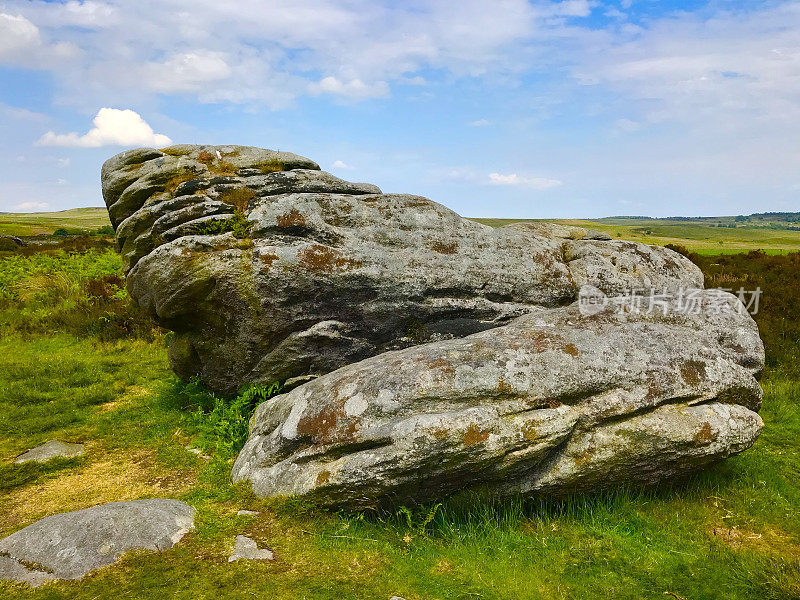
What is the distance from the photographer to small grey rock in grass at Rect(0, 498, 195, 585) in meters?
6.57

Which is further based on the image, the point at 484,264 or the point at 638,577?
the point at 484,264

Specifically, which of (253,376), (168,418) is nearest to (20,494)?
(168,418)

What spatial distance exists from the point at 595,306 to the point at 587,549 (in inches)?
189

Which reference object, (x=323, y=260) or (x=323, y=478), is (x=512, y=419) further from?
(x=323, y=260)

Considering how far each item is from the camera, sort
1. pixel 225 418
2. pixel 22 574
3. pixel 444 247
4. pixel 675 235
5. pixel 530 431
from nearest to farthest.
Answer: pixel 22 574, pixel 530 431, pixel 225 418, pixel 444 247, pixel 675 235

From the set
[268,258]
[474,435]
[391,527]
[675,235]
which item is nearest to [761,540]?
[474,435]

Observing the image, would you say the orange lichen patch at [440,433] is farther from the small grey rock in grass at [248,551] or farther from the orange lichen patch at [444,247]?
the orange lichen patch at [444,247]

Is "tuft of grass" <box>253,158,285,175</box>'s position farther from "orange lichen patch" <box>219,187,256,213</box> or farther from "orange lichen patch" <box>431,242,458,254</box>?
"orange lichen patch" <box>431,242,458,254</box>

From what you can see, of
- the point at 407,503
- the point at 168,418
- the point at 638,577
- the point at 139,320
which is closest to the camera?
the point at 638,577

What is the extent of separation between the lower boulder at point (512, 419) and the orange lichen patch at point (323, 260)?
2130 mm

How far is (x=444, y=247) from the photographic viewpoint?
1168 cm

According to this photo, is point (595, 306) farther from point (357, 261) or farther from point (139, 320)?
point (139, 320)

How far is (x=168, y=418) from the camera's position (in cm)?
1255

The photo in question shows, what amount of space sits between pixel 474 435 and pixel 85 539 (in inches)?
201
